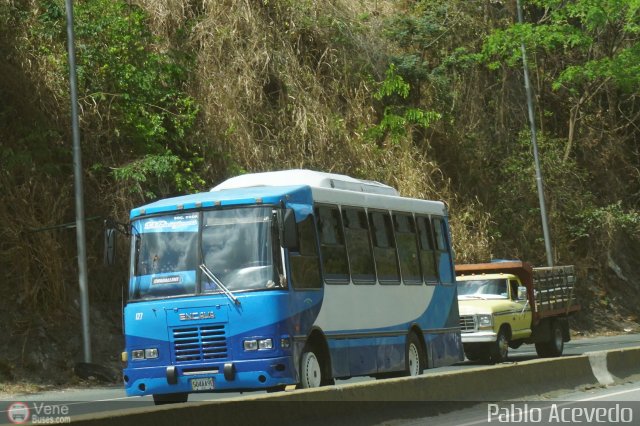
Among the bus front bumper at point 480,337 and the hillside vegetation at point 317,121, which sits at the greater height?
the hillside vegetation at point 317,121

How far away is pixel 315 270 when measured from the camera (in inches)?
640

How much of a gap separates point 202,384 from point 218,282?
1.38 m

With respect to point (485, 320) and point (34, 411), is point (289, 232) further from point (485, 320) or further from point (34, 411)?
point (485, 320)

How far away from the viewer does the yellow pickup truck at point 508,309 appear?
79.6 ft

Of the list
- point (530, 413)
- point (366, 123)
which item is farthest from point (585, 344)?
point (530, 413)

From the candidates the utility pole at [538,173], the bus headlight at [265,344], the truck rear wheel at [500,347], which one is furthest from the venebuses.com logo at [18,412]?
the utility pole at [538,173]

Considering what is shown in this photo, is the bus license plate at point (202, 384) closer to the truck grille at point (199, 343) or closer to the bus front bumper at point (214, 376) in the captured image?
the bus front bumper at point (214, 376)

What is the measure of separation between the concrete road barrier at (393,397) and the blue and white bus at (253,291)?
10.4 ft

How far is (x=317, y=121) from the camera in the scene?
34219 millimetres

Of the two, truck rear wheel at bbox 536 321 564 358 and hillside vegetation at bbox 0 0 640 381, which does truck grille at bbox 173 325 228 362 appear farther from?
truck rear wheel at bbox 536 321 564 358

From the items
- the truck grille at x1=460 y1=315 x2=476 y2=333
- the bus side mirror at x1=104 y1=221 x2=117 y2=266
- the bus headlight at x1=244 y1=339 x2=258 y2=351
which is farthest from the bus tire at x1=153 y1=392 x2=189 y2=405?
the truck grille at x1=460 y1=315 x2=476 y2=333

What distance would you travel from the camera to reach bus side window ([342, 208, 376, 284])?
688 inches

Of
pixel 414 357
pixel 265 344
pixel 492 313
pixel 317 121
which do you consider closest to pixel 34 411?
pixel 265 344

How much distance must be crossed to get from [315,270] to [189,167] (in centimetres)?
1290
